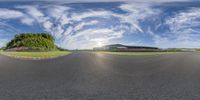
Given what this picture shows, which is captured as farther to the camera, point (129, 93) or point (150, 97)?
point (129, 93)

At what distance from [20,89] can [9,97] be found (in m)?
1.49

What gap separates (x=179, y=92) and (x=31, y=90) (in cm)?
374

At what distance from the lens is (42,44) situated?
334 feet

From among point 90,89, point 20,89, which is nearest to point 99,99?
point 90,89

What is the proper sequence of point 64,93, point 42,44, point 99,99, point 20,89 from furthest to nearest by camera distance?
point 42,44
point 20,89
point 64,93
point 99,99

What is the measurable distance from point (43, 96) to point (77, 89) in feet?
5.22

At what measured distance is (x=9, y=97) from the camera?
8.23 metres

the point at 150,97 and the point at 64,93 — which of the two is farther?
the point at 64,93

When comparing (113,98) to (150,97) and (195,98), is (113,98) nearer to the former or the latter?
(150,97)

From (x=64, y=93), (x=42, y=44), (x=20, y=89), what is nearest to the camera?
(x=64, y=93)

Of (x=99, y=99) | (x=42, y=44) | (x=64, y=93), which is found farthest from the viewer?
(x=42, y=44)

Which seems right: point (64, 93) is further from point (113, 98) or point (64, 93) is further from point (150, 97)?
point (150, 97)

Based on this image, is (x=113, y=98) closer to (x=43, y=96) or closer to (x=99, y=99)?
(x=99, y=99)

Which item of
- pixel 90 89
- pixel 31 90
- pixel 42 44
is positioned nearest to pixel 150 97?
pixel 90 89
